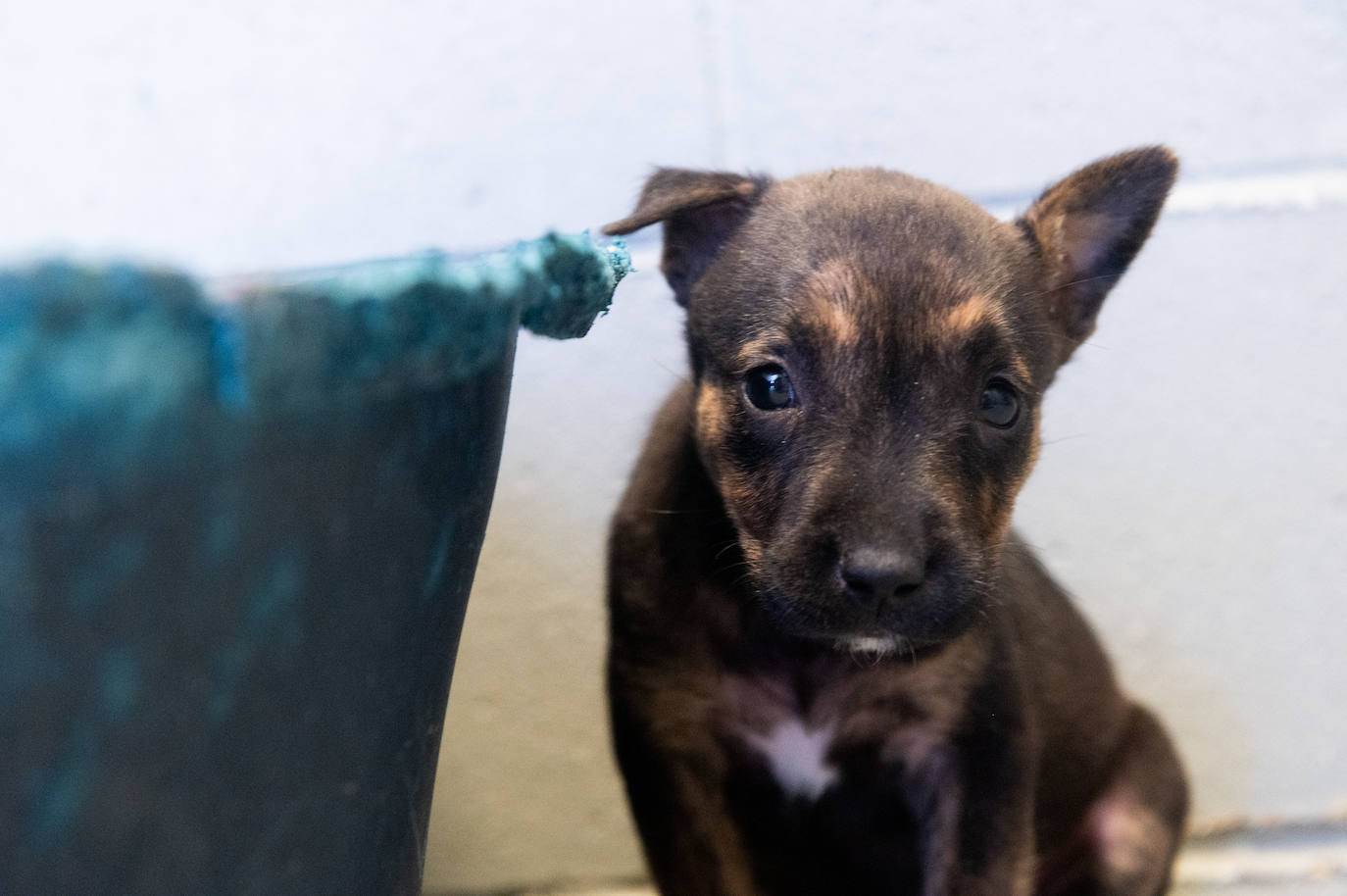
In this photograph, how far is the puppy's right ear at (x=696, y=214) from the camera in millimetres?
1607

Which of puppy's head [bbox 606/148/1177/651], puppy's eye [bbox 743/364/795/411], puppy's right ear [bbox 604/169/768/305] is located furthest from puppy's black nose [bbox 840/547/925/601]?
puppy's right ear [bbox 604/169/768/305]

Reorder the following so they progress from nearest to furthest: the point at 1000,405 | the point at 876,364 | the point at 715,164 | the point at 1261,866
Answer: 1. the point at 876,364
2. the point at 1000,405
3. the point at 715,164
4. the point at 1261,866

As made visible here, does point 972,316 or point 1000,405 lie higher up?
point 972,316

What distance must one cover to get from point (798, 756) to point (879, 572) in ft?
2.03

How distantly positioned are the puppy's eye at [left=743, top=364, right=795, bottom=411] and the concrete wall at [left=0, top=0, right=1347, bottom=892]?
0.62m

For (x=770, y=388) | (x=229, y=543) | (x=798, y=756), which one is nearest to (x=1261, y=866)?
(x=798, y=756)

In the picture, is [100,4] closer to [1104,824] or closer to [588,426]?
[588,426]

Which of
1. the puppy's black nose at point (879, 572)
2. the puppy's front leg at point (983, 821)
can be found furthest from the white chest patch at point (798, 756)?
the puppy's black nose at point (879, 572)

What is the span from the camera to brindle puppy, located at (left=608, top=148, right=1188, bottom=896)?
1410 millimetres

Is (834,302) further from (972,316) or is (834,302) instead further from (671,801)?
Result: (671,801)

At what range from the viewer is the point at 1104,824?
6.95ft

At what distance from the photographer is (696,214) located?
5.81ft

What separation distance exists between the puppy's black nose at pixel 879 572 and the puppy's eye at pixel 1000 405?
0.33 m

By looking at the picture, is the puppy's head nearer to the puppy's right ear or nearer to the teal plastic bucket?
the puppy's right ear
